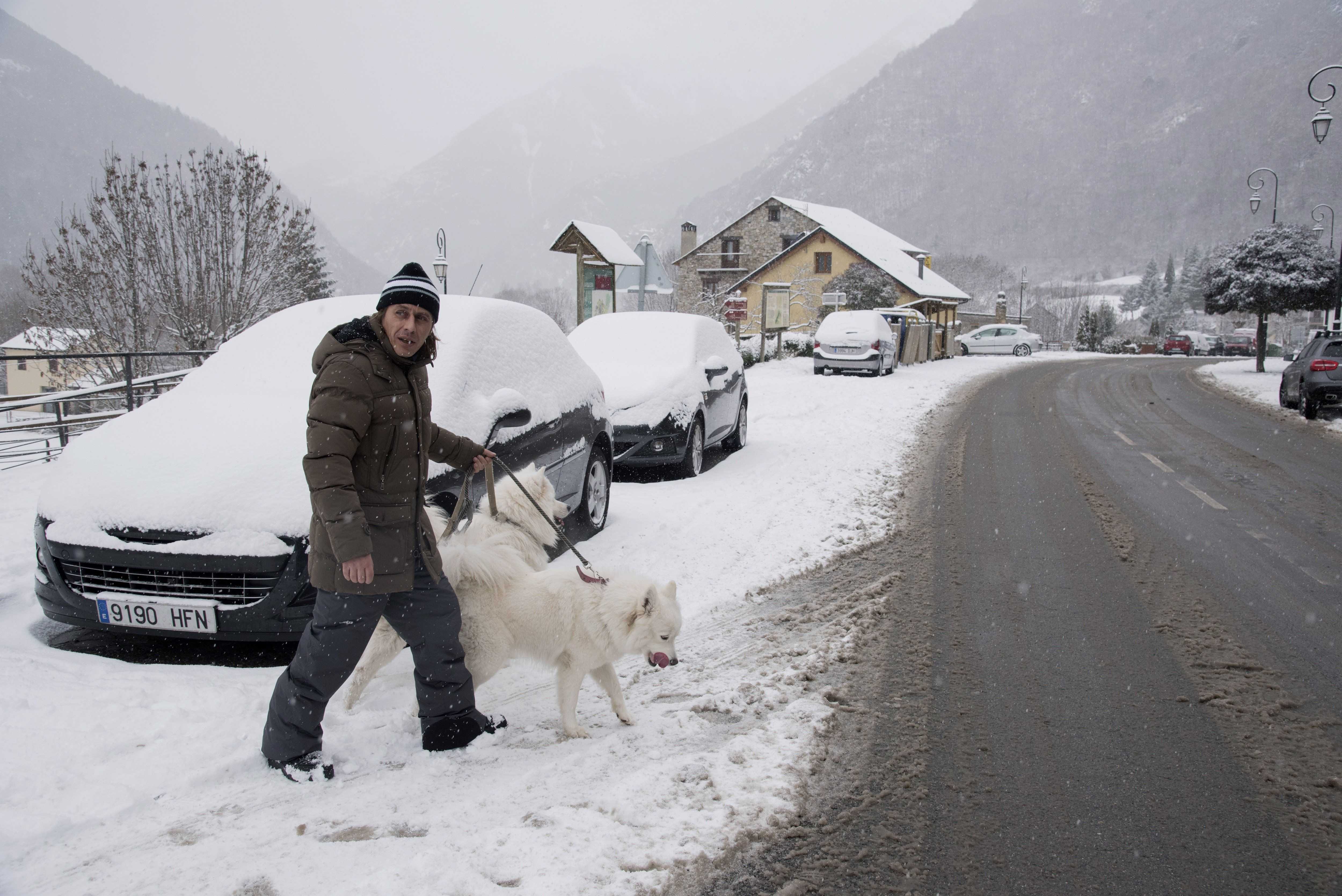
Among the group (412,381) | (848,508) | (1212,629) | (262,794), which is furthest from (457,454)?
(848,508)

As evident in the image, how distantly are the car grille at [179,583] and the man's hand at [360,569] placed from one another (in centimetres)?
128

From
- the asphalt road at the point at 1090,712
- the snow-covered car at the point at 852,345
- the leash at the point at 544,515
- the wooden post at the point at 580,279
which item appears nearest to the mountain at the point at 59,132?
the snow-covered car at the point at 852,345

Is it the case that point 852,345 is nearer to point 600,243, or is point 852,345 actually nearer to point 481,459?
point 600,243

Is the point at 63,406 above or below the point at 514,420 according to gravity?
below

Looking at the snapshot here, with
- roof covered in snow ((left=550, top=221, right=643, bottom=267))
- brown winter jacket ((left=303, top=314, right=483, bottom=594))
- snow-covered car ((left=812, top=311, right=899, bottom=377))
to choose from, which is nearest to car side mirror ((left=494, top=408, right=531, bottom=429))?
brown winter jacket ((left=303, top=314, right=483, bottom=594))

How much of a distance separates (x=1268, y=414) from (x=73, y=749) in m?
19.7

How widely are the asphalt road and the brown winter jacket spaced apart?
1.56 metres

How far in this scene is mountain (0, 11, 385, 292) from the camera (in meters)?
73.8

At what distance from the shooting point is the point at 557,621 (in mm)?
3357

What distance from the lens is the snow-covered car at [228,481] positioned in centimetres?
379

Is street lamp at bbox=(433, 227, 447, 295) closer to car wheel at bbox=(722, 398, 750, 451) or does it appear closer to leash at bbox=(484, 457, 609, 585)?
car wheel at bbox=(722, 398, 750, 451)

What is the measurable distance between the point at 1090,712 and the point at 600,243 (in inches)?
642

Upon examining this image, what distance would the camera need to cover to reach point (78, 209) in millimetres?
17547

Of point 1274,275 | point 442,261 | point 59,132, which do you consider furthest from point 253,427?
point 59,132
